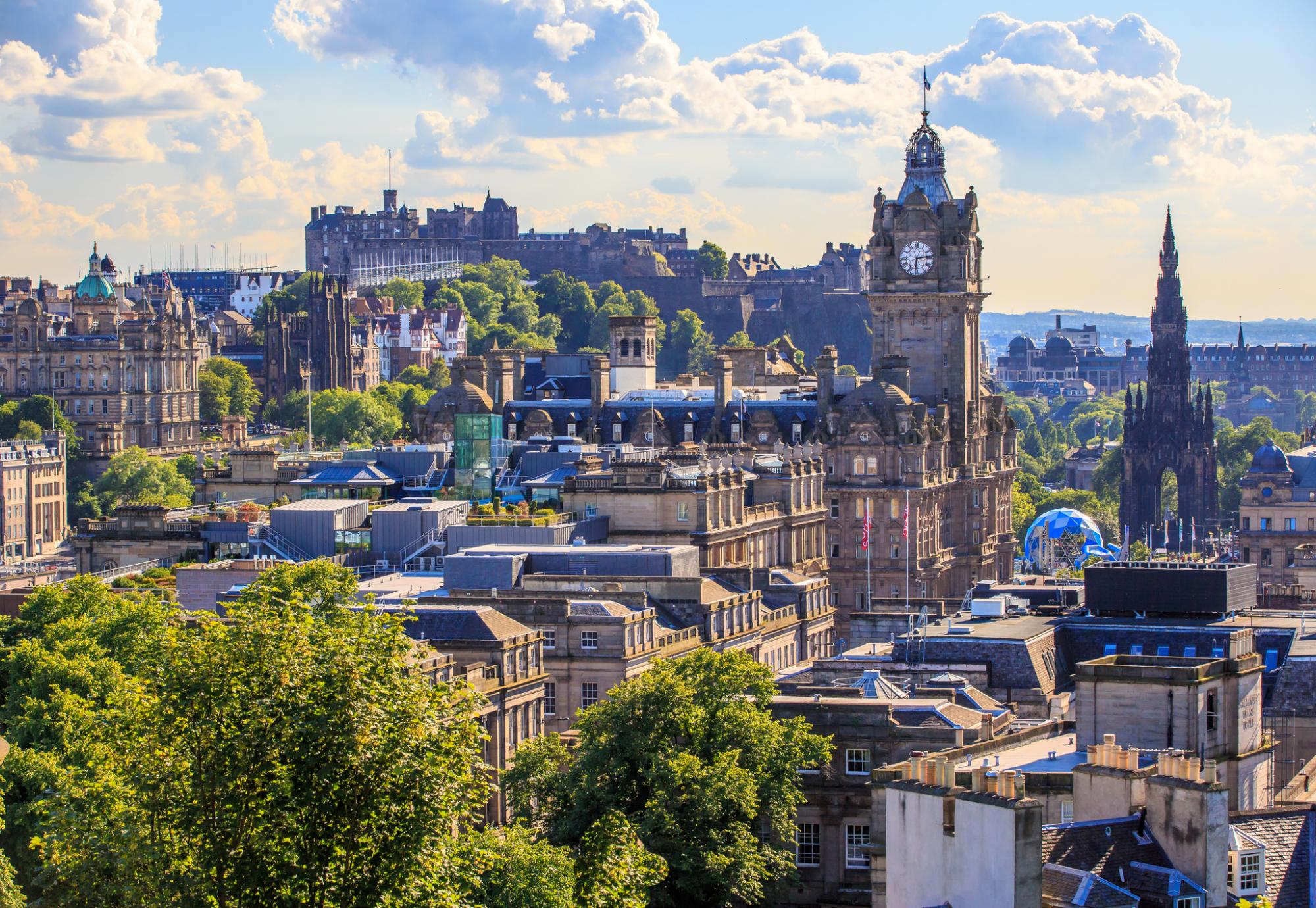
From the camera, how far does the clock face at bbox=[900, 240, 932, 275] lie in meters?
158

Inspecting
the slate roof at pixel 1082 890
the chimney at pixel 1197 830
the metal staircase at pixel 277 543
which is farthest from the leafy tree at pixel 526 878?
the metal staircase at pixel 277 543

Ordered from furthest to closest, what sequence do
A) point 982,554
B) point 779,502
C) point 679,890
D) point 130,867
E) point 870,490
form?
point 982,554
point 870,490
point 779,502
point 679,890
point 130,867

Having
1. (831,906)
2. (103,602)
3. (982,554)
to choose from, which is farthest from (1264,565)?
(831,906)

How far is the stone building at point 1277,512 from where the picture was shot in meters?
165

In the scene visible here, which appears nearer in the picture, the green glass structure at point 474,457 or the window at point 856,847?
the window at point 856,847

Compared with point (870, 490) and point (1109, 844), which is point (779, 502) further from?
point (1109, 844)

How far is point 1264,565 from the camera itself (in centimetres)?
16438

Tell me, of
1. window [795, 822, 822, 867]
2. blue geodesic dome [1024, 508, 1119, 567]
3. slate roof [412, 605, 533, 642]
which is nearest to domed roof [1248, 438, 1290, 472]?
blue geodesic dome [1024, 508, 1119, 567]

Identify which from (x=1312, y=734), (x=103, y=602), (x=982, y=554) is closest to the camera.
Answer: (x=1312, y=734)

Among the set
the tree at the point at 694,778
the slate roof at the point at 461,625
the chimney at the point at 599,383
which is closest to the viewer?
the tree at the point at 694,778

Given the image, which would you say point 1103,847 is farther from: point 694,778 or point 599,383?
point 599,383

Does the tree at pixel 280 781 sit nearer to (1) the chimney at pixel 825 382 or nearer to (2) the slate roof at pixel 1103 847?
(2) the slate roof at pixel 1103 847

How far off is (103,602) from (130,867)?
44.5 m

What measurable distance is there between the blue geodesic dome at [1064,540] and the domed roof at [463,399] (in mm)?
31423
